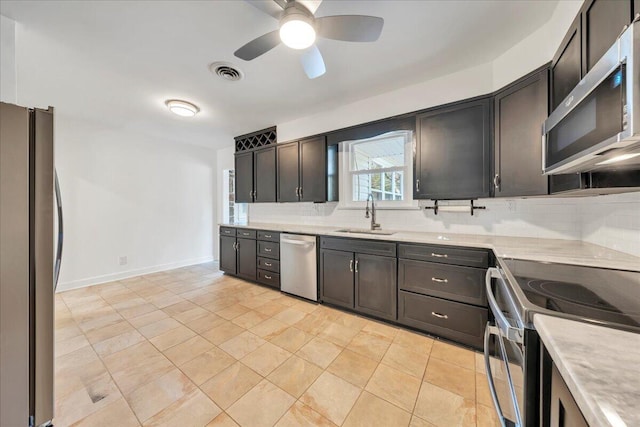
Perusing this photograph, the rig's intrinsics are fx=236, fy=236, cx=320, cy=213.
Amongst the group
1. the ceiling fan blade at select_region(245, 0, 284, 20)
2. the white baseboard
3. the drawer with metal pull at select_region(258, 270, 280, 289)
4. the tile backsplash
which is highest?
the ceiling fan blade at select_region(245, 0, 284, 20)

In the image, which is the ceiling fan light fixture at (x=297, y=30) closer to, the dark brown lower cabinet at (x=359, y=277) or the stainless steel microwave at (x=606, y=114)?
the stainless steel microwave at (x=606, y=114)

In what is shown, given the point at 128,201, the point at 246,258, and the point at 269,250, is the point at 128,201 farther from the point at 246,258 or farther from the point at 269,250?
the point at 269,250

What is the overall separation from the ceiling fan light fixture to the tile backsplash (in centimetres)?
203

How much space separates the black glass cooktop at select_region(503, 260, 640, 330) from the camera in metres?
0.72

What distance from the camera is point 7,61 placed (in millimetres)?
1634

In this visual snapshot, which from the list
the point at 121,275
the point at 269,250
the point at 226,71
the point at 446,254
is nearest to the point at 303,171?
the point at 269,250

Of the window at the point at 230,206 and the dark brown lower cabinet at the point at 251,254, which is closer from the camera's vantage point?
the dark brown lower cabinet at the point at 251,254

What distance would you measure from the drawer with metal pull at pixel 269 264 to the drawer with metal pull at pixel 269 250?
60mm

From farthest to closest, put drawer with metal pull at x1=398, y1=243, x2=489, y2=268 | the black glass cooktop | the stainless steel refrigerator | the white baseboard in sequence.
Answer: the white baseboard < drawer with metal pull at x1=398, y1=243, x2=489, y2=268 < the stainless steel refrigerator < the black glass cooktop

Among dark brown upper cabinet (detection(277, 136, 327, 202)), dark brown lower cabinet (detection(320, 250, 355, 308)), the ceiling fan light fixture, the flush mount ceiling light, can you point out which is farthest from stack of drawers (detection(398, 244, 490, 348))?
the flush mount ceiling light

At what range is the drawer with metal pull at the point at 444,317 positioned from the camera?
194 centimetres

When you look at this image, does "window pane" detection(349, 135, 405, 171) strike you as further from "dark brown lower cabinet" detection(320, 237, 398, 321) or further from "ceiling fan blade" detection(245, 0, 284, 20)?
"ceiling fan blade" detection(245, 0, 284, 20)

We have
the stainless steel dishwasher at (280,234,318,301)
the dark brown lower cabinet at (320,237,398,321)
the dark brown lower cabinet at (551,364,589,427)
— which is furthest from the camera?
the stainless steel dishwasher at (280,234,318,301)

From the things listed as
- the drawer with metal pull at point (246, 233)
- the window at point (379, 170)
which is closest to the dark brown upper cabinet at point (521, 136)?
the window at point (379, 170)
